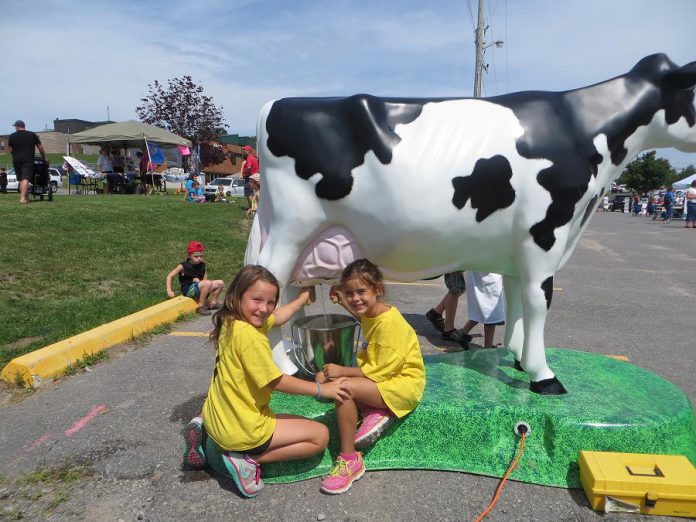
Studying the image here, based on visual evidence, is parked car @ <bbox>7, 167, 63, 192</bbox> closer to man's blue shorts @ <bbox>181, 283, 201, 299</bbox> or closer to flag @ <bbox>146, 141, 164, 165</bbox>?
flag @ <bbox>146, 141, 164, 165</bbox>

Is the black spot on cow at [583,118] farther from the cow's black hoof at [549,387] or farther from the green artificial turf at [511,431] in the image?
the green artificial turf at [511,431]

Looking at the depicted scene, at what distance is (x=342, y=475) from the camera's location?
2445 millimetres

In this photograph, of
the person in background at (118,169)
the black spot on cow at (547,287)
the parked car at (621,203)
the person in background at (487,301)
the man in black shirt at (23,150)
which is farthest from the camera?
the parked car at (621,203)

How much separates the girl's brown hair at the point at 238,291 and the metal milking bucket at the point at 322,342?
2.67ft

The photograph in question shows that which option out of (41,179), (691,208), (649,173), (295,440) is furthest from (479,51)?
(649,173)

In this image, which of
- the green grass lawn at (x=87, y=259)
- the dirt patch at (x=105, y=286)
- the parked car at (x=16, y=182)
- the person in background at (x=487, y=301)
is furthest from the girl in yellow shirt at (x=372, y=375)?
the parked car at (x=16, y=182)

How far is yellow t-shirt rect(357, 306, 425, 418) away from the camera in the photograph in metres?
2.51

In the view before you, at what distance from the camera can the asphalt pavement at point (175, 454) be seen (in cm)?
230

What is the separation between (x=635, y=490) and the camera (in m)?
2.23

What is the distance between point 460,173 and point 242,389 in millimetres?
1511

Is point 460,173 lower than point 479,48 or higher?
lower

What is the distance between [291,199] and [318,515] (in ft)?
5.15

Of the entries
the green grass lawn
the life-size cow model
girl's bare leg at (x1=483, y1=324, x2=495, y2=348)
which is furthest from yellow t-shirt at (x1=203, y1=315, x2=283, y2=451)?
girl's bare leg at (x1=483, y1=324, x2=495, y2=348)

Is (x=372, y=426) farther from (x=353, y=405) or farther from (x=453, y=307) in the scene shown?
(x=453, y=307)
